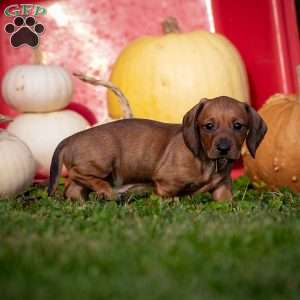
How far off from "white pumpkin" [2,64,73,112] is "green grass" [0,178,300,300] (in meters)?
1.92

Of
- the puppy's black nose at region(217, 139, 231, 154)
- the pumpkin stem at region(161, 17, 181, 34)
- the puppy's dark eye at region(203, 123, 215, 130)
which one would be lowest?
the puppy's black nose at region(217, 139, 231, 154)

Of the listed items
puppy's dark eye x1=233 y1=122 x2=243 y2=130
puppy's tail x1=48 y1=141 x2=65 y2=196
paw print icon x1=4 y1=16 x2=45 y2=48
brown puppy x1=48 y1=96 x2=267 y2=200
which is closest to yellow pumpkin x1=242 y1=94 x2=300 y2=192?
brown puppy x1=48 y1=96 x2=267 y2=200

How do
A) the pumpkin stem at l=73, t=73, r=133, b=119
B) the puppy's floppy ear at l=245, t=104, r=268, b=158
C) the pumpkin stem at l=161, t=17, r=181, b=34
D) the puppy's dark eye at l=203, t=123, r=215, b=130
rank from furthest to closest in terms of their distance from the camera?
1. the pumpkin stem at l=161, t=17, r=181, b=34
2. the pumpkin stem at l=73, t=73, r=133, b=119
3. the puppy's floppy ear at l=245, t=104, r=268, b=158
4. the puppy's dark eye at l=203, t=123, r=215, b=130

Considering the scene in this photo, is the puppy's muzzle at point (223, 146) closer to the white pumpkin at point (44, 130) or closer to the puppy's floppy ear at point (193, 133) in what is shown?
the puppy's floppy ear at point (193, 133)

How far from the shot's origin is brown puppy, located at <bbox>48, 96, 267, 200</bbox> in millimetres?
4465

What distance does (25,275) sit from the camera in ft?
8.40

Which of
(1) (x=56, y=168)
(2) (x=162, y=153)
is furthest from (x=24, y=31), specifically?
(2) (x=162, y=153)

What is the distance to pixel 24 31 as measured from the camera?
6.96 meters

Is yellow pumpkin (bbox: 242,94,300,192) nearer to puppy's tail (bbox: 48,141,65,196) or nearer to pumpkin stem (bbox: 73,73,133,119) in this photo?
pumpkin stem (bbox: 73,73,133,119)

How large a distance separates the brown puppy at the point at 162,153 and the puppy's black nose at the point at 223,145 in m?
0.08

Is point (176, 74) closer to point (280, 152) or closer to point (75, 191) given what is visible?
point (280, 152)

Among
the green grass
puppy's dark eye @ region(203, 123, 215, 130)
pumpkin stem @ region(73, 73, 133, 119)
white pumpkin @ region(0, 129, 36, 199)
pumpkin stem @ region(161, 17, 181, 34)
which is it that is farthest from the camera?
pumpkin stem @ region(161, 17, 181, 34)

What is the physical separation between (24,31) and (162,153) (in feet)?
9.19

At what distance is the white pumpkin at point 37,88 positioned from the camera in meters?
6.08
